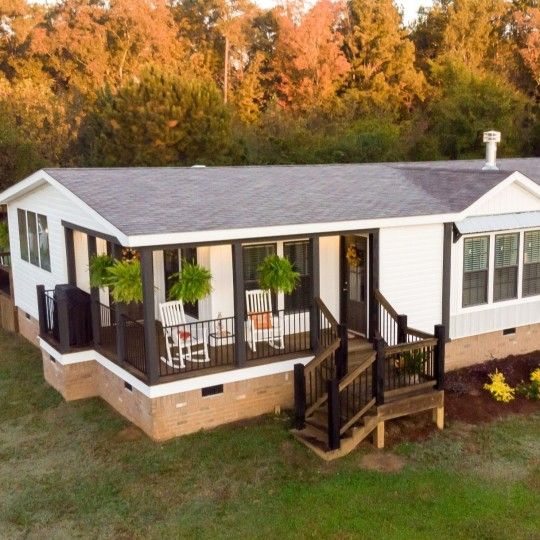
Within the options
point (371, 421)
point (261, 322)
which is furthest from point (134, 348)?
point (371, 421)

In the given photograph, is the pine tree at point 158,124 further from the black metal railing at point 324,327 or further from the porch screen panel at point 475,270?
the black metal railing at point 324,327

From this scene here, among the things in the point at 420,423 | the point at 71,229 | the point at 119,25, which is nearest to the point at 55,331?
the point at 71,229

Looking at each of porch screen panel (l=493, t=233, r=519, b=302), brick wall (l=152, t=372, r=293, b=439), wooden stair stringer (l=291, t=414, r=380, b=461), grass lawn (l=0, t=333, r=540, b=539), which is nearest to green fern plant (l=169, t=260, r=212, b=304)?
brick wall (l=152, t=372, r=293, b=439)

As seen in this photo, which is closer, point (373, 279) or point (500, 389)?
point (373, 279)

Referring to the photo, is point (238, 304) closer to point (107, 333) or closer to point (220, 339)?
point (220, 339)

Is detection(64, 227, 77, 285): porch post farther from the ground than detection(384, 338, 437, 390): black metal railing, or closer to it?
farther from the ground

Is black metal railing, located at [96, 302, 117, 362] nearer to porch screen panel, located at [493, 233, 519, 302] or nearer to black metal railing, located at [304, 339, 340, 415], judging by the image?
black metal railing, located at [304, 339, 340, 415]

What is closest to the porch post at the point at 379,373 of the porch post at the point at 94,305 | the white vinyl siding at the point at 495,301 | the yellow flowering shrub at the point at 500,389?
the yellow flowering shrub at the point at 500,389
